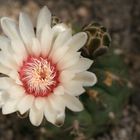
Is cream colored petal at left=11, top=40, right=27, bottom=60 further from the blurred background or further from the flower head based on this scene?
the blurred background

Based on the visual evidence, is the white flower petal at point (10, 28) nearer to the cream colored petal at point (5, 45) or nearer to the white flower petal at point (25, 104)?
the cream colored petal at point (5, 45)

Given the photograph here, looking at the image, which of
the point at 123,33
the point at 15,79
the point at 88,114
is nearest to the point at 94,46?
the point at 15,79

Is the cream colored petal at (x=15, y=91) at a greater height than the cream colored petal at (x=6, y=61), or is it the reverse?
the cream colored petal at (x=6, y=61)

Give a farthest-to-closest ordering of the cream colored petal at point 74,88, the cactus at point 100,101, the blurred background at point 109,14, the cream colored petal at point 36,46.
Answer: the blurred background at point 109,14, the cactus at point 100,101, the cream colored petal at point 36,46, the cream colored petal at point 74,88

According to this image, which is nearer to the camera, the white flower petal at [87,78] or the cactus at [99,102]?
the white flower petal at [87,78]

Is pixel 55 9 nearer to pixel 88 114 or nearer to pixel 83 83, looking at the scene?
pixel 88 114

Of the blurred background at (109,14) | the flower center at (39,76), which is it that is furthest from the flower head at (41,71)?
the blurred background at (109,14)

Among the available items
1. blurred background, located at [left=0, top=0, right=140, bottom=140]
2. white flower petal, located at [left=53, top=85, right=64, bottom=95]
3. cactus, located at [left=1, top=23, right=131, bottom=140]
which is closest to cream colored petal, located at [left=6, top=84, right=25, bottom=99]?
white flower petal, located at [left=53, top=85, right=64, bottom=95]
